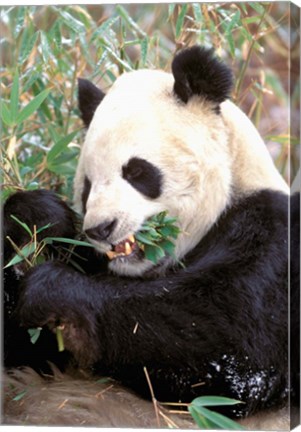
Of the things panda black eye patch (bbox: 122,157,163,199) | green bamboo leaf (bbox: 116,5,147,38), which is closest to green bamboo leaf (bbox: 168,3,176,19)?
green bamboo leaf (bbox: 116,5,147,38)

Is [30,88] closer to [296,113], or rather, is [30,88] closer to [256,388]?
[296,113]

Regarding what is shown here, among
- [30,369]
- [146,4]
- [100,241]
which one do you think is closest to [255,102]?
[146,4]

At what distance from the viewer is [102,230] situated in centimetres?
286

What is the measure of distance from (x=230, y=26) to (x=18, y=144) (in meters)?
0.83

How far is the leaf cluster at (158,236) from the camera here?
295cm

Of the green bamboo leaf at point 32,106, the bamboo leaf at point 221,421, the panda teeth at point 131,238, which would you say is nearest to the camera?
the bamboo leaf at point 221,421

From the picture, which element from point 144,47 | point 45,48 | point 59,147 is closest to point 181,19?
point 144,47

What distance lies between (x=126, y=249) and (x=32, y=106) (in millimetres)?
567

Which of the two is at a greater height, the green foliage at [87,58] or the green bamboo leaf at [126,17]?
the green bamboo leaf at [126,17]

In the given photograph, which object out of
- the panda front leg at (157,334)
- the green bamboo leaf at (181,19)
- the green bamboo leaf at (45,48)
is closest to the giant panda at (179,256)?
the panda front leg at (157,334)

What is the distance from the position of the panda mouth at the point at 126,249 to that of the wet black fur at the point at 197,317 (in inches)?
3.8

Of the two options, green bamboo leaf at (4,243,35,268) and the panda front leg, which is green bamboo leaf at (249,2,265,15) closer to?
the panda front leg

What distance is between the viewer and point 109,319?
2871 mm

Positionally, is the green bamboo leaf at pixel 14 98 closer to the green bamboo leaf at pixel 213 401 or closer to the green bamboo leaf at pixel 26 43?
the green bamboo leaf at pixel 26 43
